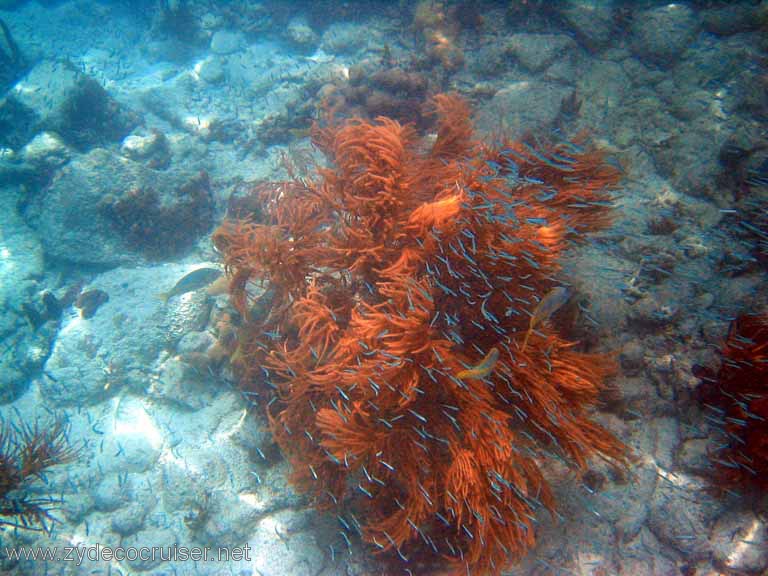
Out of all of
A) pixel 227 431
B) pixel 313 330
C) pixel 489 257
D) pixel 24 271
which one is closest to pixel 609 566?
pixel 489 257

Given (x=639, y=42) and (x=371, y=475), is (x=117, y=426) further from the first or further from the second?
(x=639, y=42)

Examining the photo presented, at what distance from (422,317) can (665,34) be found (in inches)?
355

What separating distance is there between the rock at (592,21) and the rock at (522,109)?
6.32 ft

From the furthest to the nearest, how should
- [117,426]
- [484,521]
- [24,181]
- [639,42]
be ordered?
[24,181] < [639,42] < [117,426] < [484,521]

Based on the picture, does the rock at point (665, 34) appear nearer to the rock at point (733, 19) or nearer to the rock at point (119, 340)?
the rock at point (733, 19)

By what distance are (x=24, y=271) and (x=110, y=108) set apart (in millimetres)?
4893

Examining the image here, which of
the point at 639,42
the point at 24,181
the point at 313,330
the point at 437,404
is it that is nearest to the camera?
the point at 437,404

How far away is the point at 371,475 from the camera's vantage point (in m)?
3.54

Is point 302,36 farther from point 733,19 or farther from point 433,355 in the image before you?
point 433,355

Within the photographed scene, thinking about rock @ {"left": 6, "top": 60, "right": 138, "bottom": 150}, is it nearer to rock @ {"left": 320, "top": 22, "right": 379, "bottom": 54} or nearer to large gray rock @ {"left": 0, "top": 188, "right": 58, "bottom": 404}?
large gray rock @ {"left": 0, "top": 188, "right": 58, "bottom": 404}

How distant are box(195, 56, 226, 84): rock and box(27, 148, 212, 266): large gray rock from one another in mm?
5783

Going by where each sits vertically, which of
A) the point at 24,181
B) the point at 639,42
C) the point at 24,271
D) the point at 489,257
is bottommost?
the point at 24,271

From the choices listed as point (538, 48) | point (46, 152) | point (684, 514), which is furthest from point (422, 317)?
point (46, 152)

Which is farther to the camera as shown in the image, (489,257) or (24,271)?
(24,271)
